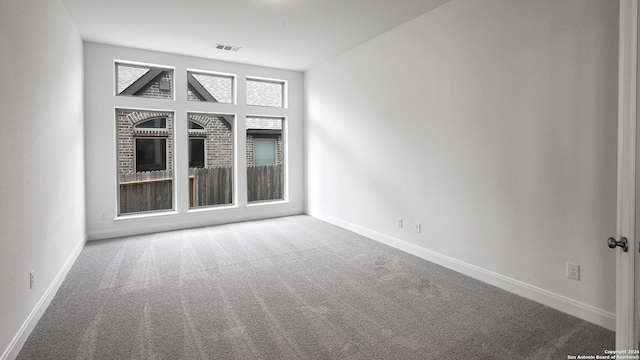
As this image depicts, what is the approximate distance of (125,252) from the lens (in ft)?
13.6

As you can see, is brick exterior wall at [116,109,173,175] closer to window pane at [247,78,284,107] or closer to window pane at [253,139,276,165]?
window pane at [247,78,284,107]

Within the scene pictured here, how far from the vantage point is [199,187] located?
5672 millimetres

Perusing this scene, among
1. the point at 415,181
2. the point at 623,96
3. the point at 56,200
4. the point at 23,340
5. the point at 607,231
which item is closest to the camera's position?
the point at 623,96

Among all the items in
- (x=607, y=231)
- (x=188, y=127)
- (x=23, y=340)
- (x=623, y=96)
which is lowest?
(x=23, y=340)

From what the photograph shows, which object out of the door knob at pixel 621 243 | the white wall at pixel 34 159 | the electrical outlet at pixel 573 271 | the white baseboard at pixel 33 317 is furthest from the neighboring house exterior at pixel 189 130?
the door knob at pixel 621 243

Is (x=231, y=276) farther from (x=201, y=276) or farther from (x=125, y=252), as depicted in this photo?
Result: (x=125, y=252)

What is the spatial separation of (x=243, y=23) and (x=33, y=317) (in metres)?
3.48

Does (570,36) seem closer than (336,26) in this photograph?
Result: Yes

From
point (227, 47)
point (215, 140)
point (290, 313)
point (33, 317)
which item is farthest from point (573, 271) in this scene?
point (215, 140)

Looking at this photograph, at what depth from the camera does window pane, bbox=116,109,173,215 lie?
5.05 meters

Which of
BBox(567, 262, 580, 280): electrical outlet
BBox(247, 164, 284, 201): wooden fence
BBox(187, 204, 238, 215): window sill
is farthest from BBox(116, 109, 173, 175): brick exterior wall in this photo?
BBox(567, 262, 580, 280): electrical outlet

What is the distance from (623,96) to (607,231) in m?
1.12

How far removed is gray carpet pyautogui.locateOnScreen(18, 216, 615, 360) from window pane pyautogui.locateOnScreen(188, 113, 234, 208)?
70.6 inches

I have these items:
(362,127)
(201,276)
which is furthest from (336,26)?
(201,276)
